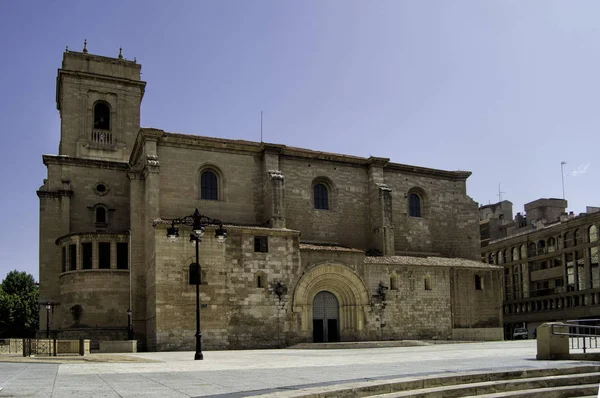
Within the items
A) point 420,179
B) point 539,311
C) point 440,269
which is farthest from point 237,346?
point 539,311

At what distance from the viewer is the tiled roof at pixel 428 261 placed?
39.4m

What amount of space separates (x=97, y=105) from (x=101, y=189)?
6.83 meters

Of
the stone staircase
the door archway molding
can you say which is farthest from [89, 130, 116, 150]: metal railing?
the stone staircase

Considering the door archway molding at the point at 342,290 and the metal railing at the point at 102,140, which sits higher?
the metal railing at the point at 102,140

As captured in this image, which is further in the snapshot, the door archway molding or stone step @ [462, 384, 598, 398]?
the door archway molding

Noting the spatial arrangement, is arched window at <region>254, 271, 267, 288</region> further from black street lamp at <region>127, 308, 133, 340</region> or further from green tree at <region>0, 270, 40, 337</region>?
green tree at <region>0, 270, 40, 337</region>

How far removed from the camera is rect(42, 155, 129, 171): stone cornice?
4109 cm

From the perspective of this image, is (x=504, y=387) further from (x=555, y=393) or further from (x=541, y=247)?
(x=541, y=247)

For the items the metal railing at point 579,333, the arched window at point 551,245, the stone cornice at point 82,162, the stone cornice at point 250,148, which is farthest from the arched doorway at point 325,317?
the arched window at point 551,245

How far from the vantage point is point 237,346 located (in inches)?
1337

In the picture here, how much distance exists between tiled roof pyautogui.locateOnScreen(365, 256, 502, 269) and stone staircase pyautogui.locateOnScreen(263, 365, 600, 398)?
25.0 metres

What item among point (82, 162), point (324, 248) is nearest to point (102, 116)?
point (82, 162)

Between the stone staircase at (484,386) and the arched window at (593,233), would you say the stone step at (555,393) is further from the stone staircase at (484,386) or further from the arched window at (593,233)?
the arched window at (593,233)

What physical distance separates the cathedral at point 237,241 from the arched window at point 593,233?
1853 centimetres
